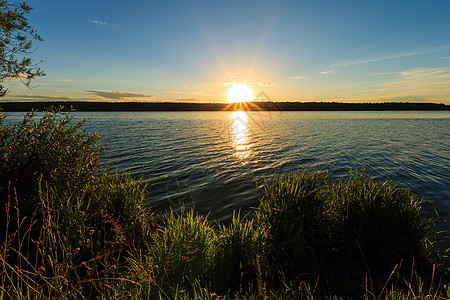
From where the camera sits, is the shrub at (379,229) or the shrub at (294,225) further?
the shrub at (379,229)

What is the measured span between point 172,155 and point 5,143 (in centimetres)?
1323

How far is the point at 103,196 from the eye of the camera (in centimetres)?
683

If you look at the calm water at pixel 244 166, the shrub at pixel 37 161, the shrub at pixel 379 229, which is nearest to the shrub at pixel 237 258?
the shrub at pixel 379 229

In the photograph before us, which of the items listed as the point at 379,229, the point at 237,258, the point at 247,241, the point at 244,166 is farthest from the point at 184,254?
the point at 244,166

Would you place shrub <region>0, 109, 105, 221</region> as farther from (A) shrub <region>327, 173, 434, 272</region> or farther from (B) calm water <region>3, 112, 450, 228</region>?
(A) shrub <region>327, 173, 434, 272</region>

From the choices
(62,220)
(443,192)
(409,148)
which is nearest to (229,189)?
(62,220)

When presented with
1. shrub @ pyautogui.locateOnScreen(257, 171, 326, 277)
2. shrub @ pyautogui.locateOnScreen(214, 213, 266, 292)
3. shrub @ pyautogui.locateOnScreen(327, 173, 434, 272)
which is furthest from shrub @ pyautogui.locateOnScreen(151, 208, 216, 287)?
shrub @ pyautogui.locateOnScreen(327, 173, 434, 272)

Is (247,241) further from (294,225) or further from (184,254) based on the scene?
(184,254)

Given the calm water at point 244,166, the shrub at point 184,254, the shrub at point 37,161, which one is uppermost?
the shrub at point 37,161

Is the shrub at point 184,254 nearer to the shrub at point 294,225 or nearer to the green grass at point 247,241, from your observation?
the green grass at point 247,241

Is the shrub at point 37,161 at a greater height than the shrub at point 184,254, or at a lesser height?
greater

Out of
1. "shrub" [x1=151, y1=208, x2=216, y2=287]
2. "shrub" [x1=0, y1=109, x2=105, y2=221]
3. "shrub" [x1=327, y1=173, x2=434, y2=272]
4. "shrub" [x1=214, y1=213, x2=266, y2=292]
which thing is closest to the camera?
"shrub" [x1=151, y1=208, x2=216, y2=287]

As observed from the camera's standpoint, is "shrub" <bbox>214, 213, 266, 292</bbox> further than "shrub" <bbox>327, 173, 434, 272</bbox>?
No

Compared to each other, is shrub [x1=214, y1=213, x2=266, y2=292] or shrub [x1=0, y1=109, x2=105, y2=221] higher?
shrub [x1=0, y1=109, x2=105, y2=221]
